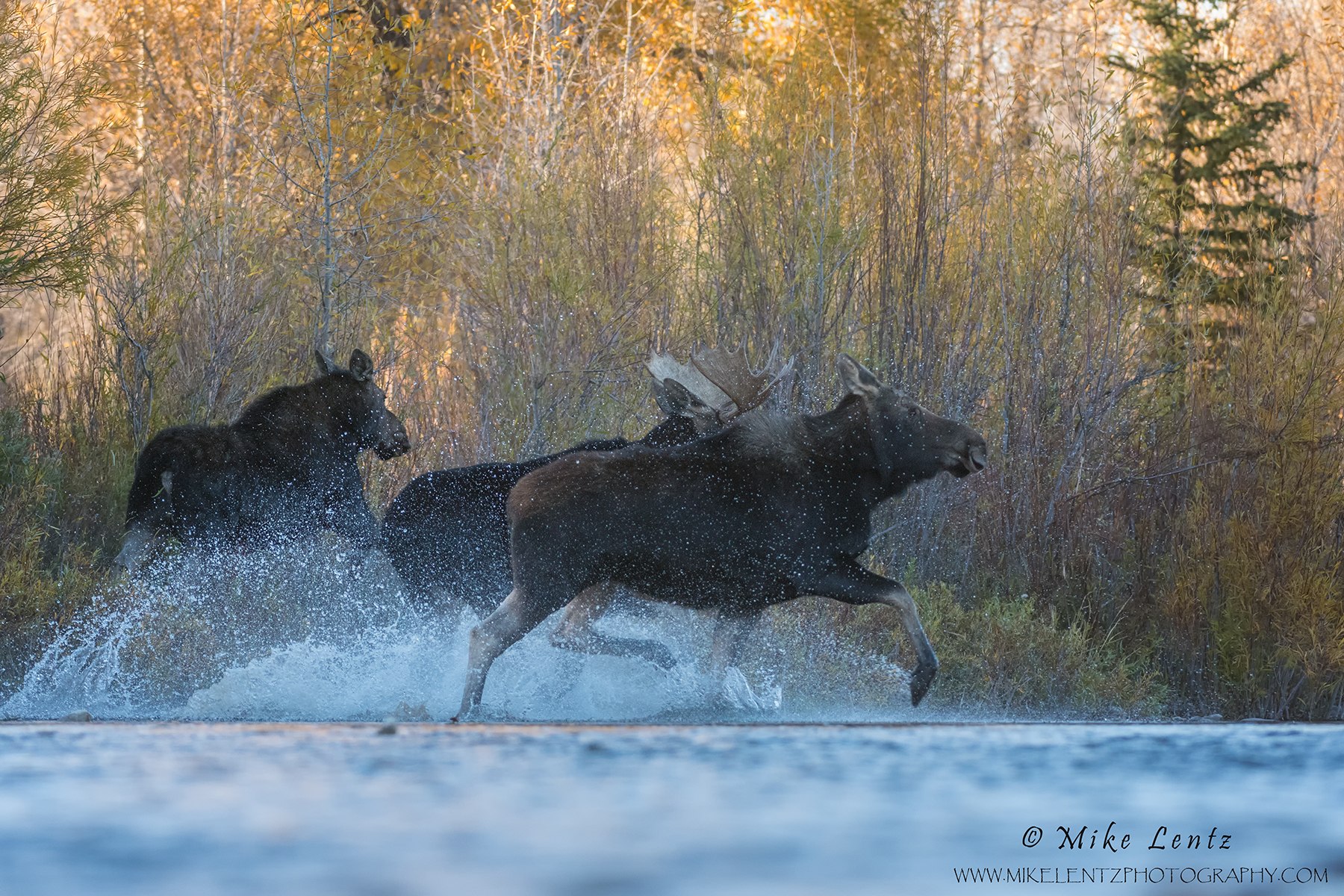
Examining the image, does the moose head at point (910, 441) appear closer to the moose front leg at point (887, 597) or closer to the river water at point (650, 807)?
the moose front leg at point (887, 597)

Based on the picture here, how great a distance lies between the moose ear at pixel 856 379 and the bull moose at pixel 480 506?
1.82 ft

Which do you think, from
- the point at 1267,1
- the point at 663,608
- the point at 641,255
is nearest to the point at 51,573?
the point at 663,608

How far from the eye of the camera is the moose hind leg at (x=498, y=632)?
944 cm

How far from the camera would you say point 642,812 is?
14.0ft

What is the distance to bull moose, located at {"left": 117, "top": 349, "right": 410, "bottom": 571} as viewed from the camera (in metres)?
11.5

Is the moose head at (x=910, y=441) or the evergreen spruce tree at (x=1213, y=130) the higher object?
the evergreen spruce tree at (x=1213, y=130)

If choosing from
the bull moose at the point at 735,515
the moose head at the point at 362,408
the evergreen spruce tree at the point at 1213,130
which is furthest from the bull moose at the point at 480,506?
the evergreen spruce tree at the point at 1213,130

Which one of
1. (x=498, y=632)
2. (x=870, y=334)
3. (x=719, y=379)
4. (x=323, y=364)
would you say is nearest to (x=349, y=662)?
(x=498, y=632)

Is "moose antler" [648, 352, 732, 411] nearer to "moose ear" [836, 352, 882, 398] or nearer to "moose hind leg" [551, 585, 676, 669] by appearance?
"moose ear" [836, 352, 882, 398]

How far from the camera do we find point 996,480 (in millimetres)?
13570

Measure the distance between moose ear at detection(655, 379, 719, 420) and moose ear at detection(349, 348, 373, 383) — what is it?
2.63 metres

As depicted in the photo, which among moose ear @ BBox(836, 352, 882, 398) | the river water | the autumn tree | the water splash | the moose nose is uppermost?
the autumn tree

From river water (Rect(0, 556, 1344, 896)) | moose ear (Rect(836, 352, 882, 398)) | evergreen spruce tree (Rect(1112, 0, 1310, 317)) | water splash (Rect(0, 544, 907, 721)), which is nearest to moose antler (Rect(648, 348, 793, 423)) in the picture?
moose ear (Rect(836, 352, 882, 398))

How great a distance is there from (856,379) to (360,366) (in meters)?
4.13
